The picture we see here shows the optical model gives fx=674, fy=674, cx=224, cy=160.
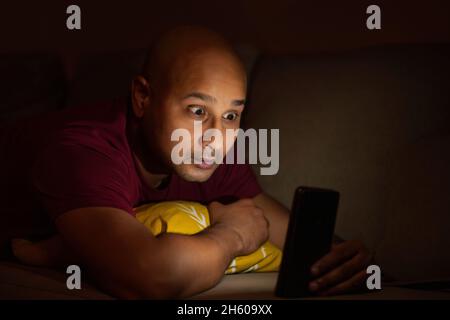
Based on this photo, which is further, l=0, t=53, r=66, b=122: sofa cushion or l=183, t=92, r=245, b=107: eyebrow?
l=0, t=53, r=66, b=122: sofa cushion

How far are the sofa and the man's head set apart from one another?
1.02 feet

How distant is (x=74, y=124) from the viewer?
1.40 meters

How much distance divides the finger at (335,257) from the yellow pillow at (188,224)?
223mm

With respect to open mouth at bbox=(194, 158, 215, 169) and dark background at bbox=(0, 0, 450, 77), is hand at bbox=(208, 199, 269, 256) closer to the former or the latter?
open mouth at bbox=(194, 158, 215, 169)

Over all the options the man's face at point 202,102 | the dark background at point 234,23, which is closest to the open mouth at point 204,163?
the man's face at point 202,102

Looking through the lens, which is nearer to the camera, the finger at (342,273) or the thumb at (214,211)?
the finger at (342,273)

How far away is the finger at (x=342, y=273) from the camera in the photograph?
1187mm

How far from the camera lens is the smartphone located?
1.12 meters

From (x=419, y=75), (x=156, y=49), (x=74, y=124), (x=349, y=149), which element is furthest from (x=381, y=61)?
(x=74, y=124)

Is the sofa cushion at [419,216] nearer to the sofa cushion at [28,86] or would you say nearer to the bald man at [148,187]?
the bald man at [148,187]

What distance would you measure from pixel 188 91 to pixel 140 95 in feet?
0.53

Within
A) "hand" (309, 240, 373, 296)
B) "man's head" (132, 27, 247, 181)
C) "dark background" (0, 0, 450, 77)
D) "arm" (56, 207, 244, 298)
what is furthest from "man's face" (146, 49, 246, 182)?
"dark background" (0, 0, 450, 77)
